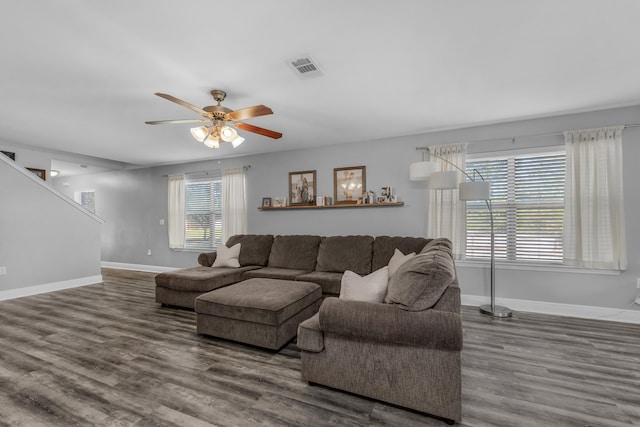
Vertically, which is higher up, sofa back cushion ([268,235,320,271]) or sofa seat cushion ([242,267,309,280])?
sofa back cushion ([268,235,320,271])

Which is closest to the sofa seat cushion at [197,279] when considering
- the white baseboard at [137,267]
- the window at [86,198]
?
the white baseboard at [137,267]

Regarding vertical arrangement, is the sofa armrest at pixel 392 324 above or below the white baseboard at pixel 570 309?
above

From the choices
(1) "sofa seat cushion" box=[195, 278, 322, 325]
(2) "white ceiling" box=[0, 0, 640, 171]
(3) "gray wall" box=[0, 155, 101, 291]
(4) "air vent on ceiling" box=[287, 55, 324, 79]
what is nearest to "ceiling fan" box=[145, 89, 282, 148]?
(2) "white ceiling" box=[0, 0, 640, 171]

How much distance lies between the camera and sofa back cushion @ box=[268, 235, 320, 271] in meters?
4.33

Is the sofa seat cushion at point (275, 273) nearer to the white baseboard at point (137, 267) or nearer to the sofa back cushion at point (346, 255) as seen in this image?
the sofa back cushion at point (346, 255)

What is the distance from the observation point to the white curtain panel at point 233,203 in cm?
566

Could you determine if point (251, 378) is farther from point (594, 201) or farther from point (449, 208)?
point (594, 201)

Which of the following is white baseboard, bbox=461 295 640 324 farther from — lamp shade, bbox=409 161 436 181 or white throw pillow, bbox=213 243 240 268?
white throw pillow, bbox=213 243 240 268

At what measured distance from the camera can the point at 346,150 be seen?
4906mm

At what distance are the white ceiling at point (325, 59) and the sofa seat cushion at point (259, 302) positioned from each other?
2.05 m

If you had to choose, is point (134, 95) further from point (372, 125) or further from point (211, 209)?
point (211, 209)

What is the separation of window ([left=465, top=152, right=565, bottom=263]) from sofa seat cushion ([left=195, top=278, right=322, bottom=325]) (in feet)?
8.64

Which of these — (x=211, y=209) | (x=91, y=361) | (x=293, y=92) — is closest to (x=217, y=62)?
(x=293, y=92)

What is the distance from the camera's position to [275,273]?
13.0ft
